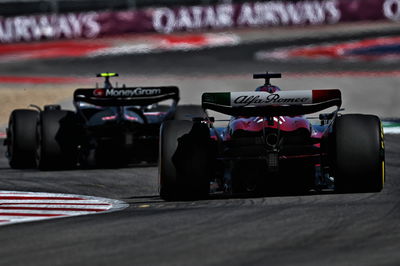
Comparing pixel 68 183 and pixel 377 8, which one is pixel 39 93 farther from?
pixel 68 183

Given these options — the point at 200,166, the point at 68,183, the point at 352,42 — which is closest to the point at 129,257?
the point at 200,166

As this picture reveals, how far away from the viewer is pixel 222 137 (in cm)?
1244

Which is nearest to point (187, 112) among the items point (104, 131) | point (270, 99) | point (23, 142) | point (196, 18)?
point (104, 131)

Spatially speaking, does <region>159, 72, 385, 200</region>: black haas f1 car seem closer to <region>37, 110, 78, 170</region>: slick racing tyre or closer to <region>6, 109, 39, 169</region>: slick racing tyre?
<region>37, 110, 78, 170</region>: slick racing tyre

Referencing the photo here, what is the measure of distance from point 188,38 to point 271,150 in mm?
29044

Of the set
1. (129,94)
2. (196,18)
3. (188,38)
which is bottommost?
(129,94)

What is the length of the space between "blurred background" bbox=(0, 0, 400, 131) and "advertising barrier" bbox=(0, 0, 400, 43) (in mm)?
37

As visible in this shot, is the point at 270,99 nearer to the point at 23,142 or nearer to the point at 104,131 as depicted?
the point at 104,131

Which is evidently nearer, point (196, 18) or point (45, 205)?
point (45, 205)

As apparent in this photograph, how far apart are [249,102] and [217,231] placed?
2966 mm

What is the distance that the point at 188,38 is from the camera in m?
40.7

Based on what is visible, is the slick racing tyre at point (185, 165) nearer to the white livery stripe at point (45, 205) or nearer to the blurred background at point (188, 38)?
the white livery stripe at point (45, 205)

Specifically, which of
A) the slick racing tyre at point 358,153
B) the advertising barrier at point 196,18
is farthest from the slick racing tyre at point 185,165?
the advertising barrier at point 196,18

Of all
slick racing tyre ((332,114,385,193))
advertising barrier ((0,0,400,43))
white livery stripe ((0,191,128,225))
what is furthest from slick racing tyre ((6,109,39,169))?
advertising barrier ((0,0,400,43))
